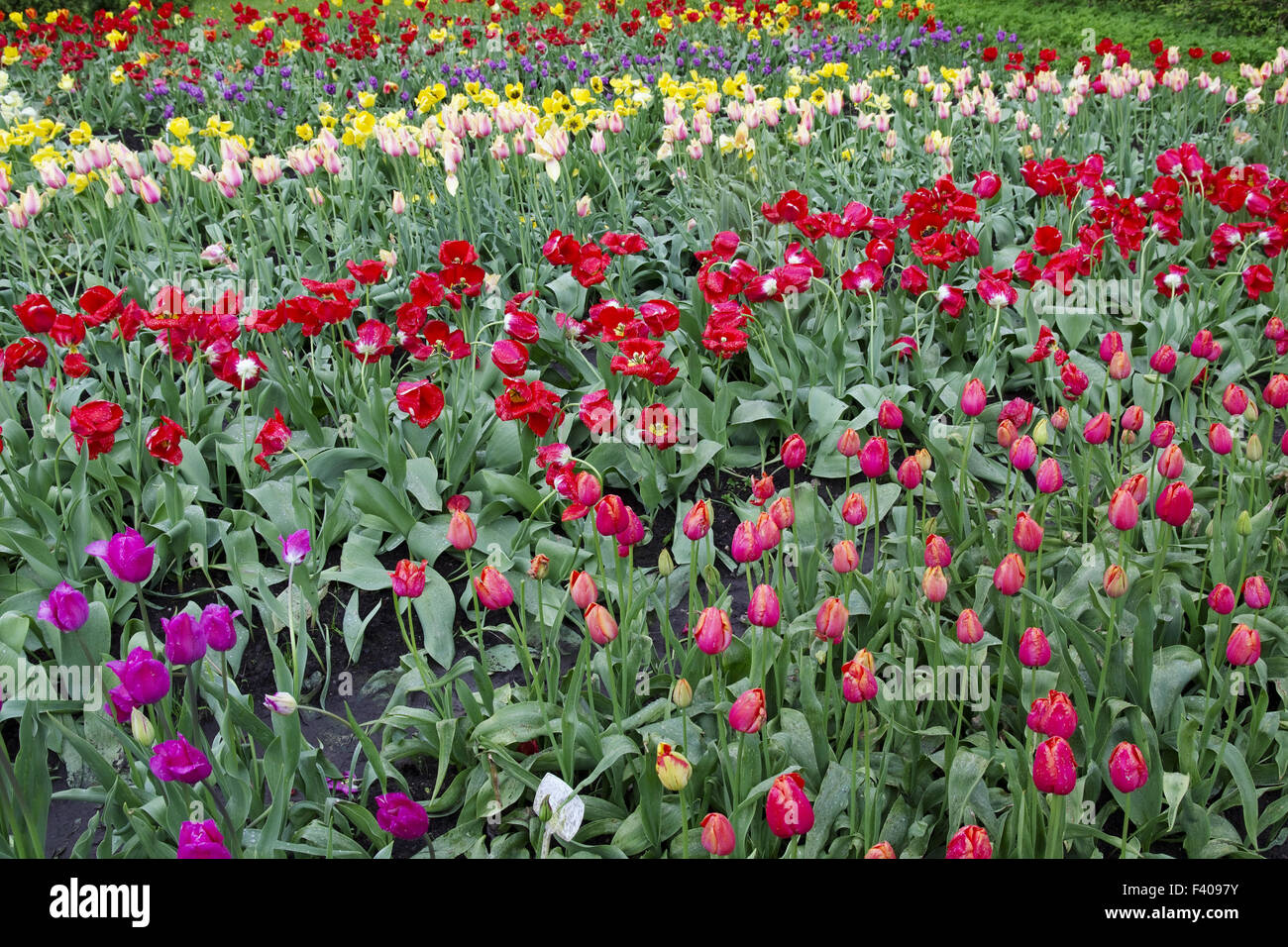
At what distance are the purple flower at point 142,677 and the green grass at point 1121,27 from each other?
831cm

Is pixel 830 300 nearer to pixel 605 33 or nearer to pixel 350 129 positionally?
pixel 350 129

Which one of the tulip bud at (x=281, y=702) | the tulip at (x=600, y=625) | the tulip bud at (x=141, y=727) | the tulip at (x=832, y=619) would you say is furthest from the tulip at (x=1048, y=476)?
the tulip bud at (x=141, y=727)

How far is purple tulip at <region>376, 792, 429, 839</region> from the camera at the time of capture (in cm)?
163

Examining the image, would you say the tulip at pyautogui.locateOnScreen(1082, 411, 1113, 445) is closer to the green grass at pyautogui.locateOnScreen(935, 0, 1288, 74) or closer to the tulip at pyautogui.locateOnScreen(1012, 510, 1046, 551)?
the tulip at pyautogui.locateOnScreen(1012, 510, 1046, 551)

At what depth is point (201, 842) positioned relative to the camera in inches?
56.8

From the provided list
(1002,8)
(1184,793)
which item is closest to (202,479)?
(1184,793)

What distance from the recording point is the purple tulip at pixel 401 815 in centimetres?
163

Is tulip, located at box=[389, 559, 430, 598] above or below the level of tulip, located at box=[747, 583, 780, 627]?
below

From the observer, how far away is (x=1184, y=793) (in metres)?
1.85

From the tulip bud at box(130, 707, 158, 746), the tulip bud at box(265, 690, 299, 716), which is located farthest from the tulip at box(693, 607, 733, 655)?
the tulip bud at box(130, 707, 158, 746)

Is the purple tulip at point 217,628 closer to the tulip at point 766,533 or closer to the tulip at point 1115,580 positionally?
the tulip at point 766,533

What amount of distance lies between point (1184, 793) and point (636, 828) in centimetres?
98

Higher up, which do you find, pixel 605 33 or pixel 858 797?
pixel 605 33

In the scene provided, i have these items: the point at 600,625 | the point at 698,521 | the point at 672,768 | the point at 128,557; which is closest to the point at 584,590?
the point at 600,625
